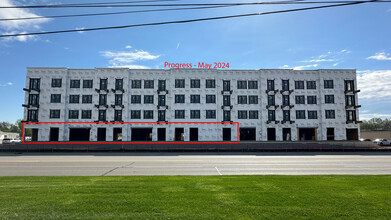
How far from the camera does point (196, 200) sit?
22.1 ft

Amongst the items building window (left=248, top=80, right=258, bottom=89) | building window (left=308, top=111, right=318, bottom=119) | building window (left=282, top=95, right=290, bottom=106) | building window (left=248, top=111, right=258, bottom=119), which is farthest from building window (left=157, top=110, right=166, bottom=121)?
building window (left=308, top=111, right=318, bottom=119)

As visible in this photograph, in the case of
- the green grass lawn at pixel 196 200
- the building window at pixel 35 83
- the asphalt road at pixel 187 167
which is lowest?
the asphalt road at pixel 187 167

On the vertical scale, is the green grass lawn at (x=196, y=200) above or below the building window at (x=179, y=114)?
below

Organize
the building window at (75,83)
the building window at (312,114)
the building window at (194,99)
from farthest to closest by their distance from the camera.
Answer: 1. the building window at (312,114)
2. the building window at (194,99)
3. the building window at (75,83)

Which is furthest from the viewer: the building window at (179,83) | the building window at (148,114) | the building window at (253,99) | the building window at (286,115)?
the building window at (253,99)

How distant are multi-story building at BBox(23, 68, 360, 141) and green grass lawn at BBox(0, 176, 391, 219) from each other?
1401 inches

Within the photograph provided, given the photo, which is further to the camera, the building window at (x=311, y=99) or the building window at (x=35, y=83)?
the building window at (x=311, y=99)

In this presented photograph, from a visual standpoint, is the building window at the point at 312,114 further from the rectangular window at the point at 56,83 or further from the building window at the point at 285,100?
the rectangular window at the point at 56,83

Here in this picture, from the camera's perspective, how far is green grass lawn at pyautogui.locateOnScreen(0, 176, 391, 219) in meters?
5.66

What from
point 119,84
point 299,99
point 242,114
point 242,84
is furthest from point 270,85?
point 119,84

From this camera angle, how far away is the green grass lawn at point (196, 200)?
5660 millimetres

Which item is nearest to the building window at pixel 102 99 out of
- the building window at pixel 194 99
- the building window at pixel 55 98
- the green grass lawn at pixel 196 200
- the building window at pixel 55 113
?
the building window at pixel 55 98

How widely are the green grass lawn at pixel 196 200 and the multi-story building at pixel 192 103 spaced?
3559cm

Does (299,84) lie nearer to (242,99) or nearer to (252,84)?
(252,84)
